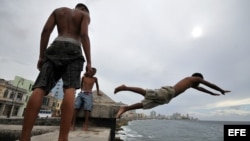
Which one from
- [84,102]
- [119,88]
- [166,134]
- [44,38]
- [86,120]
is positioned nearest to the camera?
[44,38]

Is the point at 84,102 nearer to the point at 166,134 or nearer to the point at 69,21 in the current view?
the point at 69,21

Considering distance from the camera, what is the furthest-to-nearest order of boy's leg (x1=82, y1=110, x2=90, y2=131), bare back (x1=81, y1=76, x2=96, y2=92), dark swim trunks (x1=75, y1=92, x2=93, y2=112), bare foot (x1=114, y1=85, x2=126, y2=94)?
bare back (x1=81, y1=76, x2=96, y2=92) < dark swim trunks (x1=75, y1=92, x2=93, y2=112) < boy's leg (x1=82, y1=110, x2=90, y2=131) < bare foot (x1=114, y1=85, x2=126, y2=94)

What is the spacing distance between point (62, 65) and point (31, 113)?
0.69 m

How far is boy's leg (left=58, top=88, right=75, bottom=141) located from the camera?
1.92 metres

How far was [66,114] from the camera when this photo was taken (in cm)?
198

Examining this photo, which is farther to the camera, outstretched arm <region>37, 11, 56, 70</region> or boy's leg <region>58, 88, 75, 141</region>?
outstretched arm <region>37, 11, 56, 70</region>

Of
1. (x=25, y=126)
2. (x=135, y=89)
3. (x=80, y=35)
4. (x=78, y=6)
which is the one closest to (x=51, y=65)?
(x=80, y=35)

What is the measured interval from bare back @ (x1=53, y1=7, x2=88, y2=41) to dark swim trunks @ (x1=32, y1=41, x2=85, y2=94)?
244 mm

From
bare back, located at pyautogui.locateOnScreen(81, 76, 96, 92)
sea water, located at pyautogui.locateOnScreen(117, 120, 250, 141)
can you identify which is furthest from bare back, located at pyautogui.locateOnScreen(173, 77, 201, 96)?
sea water, located at pyautogui.locateOnScreen(117, 120, 250, 141)

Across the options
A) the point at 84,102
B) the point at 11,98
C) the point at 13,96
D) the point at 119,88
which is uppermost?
the point at 119,88

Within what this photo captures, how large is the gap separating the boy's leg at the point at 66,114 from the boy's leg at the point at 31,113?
0.29m

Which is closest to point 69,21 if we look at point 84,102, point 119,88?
point 119,88

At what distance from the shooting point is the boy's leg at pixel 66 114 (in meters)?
1.92

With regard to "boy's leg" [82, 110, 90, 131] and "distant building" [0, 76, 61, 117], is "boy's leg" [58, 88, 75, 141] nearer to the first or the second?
"boy's leg" [82, 110, 90, 131]
